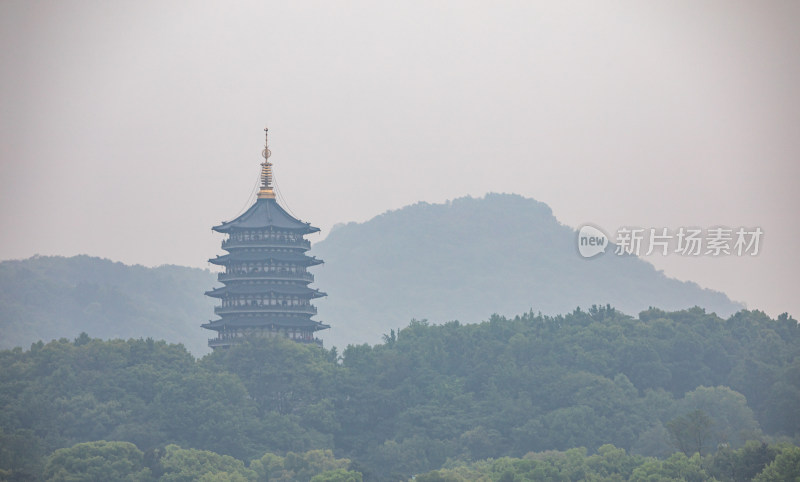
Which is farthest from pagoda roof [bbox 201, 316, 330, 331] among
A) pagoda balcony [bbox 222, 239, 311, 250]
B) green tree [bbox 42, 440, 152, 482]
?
green tree [bbox 42, 440, 152, 482]

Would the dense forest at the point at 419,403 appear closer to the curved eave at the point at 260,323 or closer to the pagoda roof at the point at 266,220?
the curved eave at the point at 260,323

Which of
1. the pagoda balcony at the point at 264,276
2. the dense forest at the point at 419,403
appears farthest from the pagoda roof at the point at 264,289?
the dense forest at the point at 419,403

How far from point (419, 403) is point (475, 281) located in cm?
11642

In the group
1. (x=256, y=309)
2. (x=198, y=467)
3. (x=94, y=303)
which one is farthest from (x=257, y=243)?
(x=94, y=303)

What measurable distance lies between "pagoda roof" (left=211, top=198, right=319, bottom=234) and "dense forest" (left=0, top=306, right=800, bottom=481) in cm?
729

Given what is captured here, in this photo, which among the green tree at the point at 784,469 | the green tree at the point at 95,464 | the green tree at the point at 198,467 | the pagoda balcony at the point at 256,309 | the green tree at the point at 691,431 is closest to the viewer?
the green tree at the point at 784,469

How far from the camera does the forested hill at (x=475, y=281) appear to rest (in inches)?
7121

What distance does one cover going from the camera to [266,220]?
2972 inches

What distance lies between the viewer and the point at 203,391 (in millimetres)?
66812

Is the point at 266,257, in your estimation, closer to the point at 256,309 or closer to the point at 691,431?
the point at 256,309

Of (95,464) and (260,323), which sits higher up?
(260,323)

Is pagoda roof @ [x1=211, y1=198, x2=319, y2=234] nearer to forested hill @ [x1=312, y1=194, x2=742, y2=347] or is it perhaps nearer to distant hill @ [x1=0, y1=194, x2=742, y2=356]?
distant hill @ [x1=0, y1=194, x2=742, y2=356]

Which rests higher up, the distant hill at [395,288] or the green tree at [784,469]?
the distant hill at [395,288]

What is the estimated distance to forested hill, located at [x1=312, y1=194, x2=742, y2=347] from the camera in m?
181
